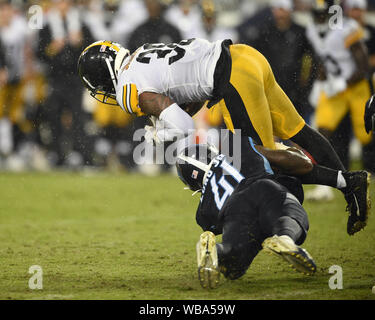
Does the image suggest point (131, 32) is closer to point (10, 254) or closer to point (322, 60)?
point (322, 60)

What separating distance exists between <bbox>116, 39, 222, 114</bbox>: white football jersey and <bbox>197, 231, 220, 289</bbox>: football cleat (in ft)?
2.89

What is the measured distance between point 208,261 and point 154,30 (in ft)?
16.0

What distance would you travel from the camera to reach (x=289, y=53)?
6957 mm

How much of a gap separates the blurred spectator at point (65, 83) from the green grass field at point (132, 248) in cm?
135

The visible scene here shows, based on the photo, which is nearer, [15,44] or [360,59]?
[360,59]

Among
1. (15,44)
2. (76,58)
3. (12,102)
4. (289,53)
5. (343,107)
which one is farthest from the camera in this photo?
(12,102)

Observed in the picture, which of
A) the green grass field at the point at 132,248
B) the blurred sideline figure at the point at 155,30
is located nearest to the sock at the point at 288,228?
the green grass field at the point at 132,248

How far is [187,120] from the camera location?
138 inches

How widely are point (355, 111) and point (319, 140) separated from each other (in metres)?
1.92

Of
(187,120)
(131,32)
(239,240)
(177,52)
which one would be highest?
(131,32)

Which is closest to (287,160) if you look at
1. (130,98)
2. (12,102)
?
(130,98)

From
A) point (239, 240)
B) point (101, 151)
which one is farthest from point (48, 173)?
point (239, 240)

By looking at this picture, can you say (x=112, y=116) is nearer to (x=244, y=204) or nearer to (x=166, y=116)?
(x=166, y=116)

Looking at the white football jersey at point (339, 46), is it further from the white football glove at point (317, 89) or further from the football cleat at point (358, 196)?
the football cleat at point (358, 196)
